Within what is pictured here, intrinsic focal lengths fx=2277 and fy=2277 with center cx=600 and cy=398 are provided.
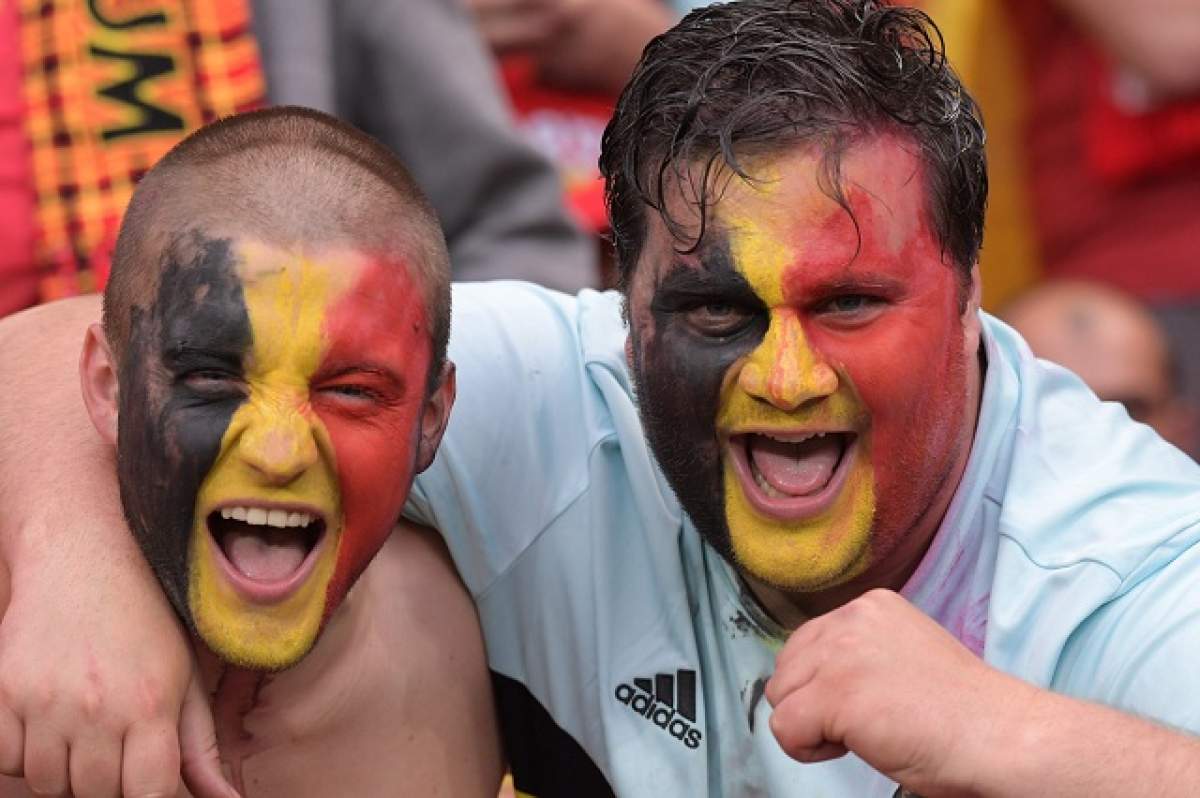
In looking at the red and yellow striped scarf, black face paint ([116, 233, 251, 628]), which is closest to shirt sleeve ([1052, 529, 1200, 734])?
black face paint ([116, 233, 251, 628])

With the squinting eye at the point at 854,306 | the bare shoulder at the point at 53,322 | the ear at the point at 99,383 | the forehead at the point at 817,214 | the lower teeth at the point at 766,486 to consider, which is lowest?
the bare shoulder at the point at 53,322

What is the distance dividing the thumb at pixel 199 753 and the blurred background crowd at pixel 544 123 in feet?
3.67

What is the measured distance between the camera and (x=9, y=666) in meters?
2.42

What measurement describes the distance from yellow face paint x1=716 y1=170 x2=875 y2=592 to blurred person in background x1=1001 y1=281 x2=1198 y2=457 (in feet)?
6.00

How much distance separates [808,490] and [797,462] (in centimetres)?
4

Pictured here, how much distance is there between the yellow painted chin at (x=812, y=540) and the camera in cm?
264

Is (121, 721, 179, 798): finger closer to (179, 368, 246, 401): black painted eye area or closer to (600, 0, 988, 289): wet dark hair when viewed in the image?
(179, 368, 246, 401): black painted eye area

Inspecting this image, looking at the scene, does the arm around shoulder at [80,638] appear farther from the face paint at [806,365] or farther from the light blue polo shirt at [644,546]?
the face paint at [806,365]

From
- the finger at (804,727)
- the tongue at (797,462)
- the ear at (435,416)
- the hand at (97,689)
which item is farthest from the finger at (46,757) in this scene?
the tongue at (797,462)

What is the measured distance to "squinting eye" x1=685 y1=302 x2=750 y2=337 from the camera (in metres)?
2.65

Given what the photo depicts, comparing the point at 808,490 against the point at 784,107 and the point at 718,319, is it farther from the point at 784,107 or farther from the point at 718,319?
the point at 784,107

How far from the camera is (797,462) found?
268 cm

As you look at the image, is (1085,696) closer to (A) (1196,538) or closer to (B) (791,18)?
(A) (1196,538)

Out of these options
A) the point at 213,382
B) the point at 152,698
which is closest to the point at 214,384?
the point at 213,382
